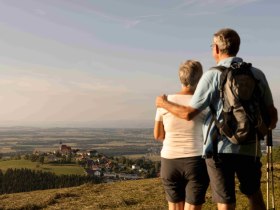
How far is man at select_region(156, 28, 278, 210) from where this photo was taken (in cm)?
408

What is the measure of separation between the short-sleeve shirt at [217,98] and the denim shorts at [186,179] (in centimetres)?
56

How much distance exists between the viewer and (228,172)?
4.09 m

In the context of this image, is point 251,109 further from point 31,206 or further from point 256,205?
point 31,206

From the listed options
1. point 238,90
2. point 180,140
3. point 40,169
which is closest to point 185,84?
point 180,140

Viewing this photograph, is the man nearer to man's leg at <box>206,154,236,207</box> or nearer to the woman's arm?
man's leg at <box>206,154,236,207</box>

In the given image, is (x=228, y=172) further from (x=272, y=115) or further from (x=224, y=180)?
(x=272, y=115)

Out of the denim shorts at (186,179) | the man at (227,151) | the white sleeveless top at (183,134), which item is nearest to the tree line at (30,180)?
the denim shorts at (186,179)

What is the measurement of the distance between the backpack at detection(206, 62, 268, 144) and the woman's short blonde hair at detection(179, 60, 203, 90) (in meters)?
0.68

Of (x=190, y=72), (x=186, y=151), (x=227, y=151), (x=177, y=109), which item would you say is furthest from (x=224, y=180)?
(x=190, y=72)

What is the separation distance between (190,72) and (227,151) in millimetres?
1123

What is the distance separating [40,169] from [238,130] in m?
63.7

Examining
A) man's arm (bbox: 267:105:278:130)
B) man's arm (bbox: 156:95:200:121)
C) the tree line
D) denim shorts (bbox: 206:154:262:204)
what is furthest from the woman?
the tree line

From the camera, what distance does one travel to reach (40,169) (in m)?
64.4

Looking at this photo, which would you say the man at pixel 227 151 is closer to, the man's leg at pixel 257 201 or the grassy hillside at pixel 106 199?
the man's leg at pixel 257 201
